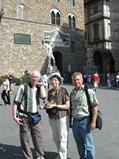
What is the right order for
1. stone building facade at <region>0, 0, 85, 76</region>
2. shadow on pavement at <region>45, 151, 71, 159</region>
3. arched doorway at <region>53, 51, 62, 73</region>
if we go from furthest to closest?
1. arched doorway at <region>53, 51, 62, 73</region>
2. stone building facade at <region>0, 0, 85, 76</region>
3. shadow on pavement at <region>45, 151, 71, 159</region>

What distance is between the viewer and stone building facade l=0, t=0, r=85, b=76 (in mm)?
40500

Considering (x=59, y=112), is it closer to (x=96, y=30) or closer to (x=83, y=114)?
(x=83, y=114)

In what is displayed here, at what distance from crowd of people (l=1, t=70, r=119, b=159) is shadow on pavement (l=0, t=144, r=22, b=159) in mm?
764

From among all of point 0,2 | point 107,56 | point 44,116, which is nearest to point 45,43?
point 0,2

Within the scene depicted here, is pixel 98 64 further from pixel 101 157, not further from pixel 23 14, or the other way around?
pixel 101 157

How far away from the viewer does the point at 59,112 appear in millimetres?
7070

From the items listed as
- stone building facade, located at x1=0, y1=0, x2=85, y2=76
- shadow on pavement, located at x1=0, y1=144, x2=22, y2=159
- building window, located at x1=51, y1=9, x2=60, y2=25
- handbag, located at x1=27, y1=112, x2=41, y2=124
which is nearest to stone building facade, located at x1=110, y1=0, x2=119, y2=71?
stone building facade, located at x1=0, y1=0, x2=85, y2=76

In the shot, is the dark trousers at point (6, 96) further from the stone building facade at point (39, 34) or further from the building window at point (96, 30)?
the building window at point (96, 30)

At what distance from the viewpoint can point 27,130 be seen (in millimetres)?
7258

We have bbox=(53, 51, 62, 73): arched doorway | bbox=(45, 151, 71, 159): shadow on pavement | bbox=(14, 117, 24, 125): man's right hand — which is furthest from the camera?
bbox=(53, 51, 62, 73): arched doorway

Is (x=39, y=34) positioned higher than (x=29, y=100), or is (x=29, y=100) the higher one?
(x=39, y=34)

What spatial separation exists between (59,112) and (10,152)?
2013 millimetres

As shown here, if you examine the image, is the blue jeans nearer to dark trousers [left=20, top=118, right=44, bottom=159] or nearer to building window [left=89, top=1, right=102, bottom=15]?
dark trousers [left=20, top=118, right=44, bottom=159]

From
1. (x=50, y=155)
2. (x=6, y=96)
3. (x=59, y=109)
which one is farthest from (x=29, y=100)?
(x=6, y=96)
